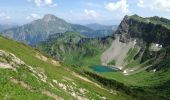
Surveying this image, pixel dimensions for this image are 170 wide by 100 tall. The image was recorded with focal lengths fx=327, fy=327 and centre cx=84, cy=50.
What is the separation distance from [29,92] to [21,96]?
4.46 m

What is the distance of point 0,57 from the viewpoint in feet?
211

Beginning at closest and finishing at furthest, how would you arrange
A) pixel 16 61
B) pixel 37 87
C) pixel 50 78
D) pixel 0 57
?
pixel 37 87 → pixel 0 57 → pixel 16 61 → pixel 50 78

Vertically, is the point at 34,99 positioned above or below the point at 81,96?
above

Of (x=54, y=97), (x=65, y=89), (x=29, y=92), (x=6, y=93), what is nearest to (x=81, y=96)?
(x=65, y=89)

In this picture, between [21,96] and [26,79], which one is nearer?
[21,96]

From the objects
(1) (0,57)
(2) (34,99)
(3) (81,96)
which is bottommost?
(3) (81,96)

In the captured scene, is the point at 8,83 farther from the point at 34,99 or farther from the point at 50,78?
the point at 50,78

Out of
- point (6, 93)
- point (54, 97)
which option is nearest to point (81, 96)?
point (54, 97)

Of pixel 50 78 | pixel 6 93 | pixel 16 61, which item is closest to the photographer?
pixel 6 93

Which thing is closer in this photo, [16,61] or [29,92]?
[29,92]

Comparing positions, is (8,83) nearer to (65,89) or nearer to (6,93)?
(6,93)

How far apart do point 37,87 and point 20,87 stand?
5.29m

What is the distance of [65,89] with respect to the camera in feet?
247

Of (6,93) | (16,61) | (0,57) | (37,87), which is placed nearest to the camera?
(6,93)
